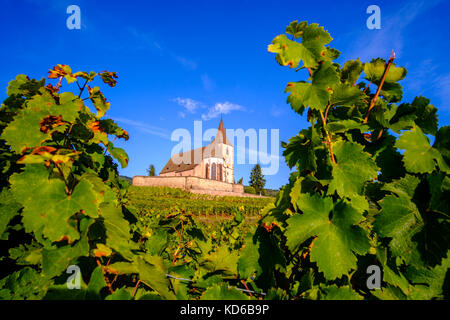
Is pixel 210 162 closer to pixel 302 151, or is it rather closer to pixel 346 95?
pixel 302 151

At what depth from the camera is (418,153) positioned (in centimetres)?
132

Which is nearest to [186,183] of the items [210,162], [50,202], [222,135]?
[210,162]

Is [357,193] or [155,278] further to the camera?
[155,278]

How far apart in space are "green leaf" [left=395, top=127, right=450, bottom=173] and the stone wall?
2217 inches

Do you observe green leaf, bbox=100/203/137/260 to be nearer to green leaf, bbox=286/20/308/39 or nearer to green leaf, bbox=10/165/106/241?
green leaf, bbox=10/165/106/241

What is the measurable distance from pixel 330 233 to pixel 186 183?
57.6m

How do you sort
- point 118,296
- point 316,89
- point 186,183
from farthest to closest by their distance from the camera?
point 186,183
point 316,89
point 118,296

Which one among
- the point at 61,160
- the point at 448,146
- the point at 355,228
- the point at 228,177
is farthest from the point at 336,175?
the point at 228,177

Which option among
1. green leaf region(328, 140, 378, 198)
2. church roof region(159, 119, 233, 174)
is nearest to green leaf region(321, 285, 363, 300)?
green leaf region(328, 140, 378, 198)

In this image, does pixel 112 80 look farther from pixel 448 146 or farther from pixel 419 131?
pixel 448 146

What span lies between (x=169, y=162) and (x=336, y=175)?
3193 inches

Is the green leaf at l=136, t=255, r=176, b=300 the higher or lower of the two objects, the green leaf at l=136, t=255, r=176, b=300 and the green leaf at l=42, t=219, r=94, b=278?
the lower

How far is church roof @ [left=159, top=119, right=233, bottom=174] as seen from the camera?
72.8 meters

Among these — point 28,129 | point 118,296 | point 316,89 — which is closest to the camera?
point 118,296
